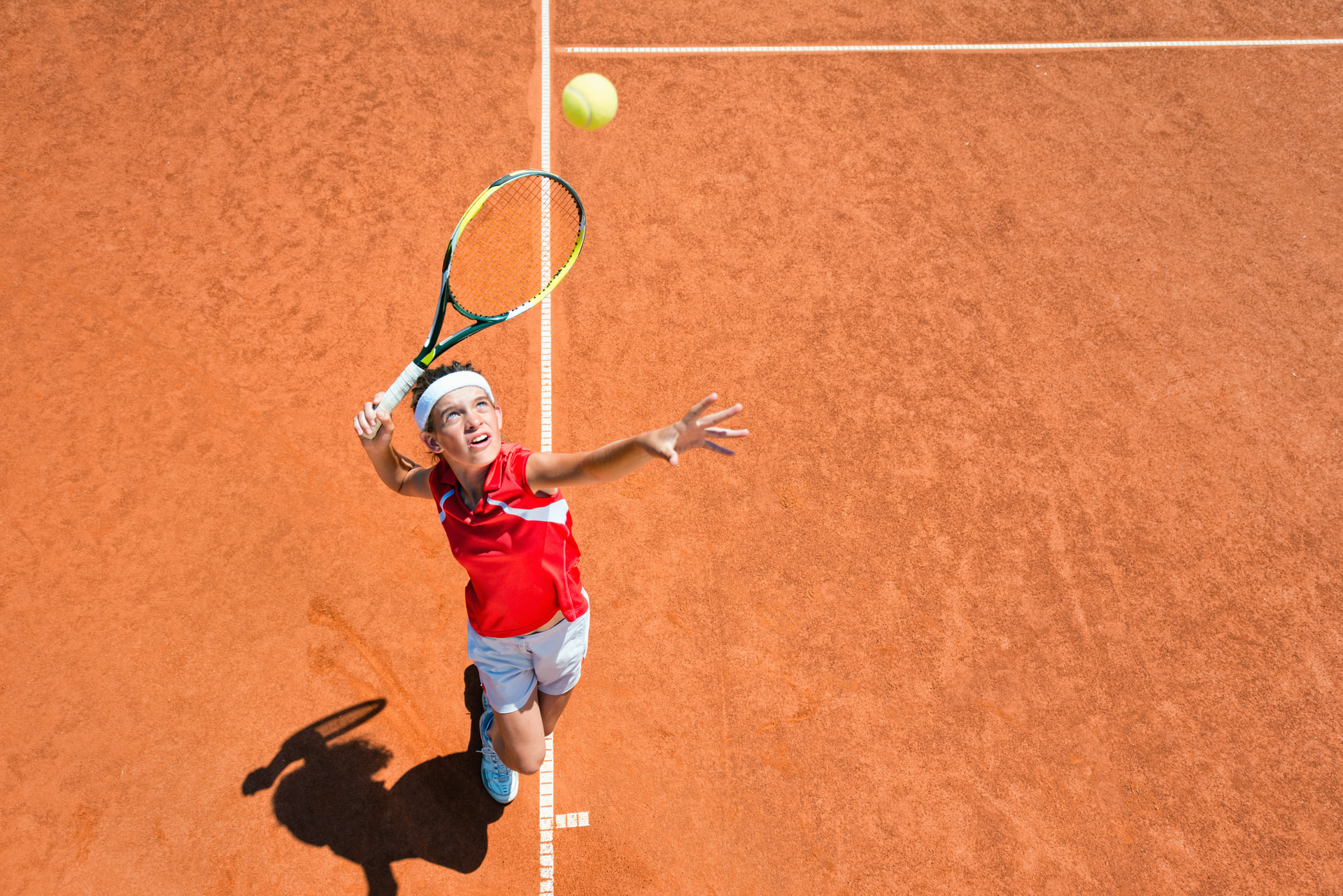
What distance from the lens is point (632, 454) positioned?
9.78 feet

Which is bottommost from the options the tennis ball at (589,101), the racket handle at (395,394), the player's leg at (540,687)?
the player's leg at (540,687)

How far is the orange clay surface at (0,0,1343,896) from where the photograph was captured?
430 cm

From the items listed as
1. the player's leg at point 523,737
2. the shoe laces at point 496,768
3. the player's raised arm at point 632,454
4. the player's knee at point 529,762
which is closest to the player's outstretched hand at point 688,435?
the player's raised arm at point 632,454

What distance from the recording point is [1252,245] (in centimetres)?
668

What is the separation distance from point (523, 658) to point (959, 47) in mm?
7338

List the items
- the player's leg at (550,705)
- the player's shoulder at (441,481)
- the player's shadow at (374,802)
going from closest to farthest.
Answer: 1. the player's shoulder at (441,481)
2. the player's leg at (550,705)
3. the player's shadow at (374,802)

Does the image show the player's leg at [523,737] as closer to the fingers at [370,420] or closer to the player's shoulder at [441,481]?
the player's shoulder at [441,481]

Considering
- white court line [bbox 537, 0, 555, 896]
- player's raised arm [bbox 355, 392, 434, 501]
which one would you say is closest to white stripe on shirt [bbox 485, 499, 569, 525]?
player's raised arm [bbox 355, 392, 434, 501]

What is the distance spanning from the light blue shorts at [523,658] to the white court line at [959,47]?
236 inches

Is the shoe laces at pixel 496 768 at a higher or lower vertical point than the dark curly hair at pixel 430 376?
lower

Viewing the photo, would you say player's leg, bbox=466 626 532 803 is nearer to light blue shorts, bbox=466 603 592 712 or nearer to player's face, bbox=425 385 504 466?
light blue shorts, bbox=466 603 592 712

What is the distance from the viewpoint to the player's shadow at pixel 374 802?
4148 mm

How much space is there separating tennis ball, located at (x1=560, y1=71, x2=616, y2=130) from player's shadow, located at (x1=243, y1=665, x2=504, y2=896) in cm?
347

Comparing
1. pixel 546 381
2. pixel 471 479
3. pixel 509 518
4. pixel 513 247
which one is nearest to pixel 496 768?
pixel 509 518
